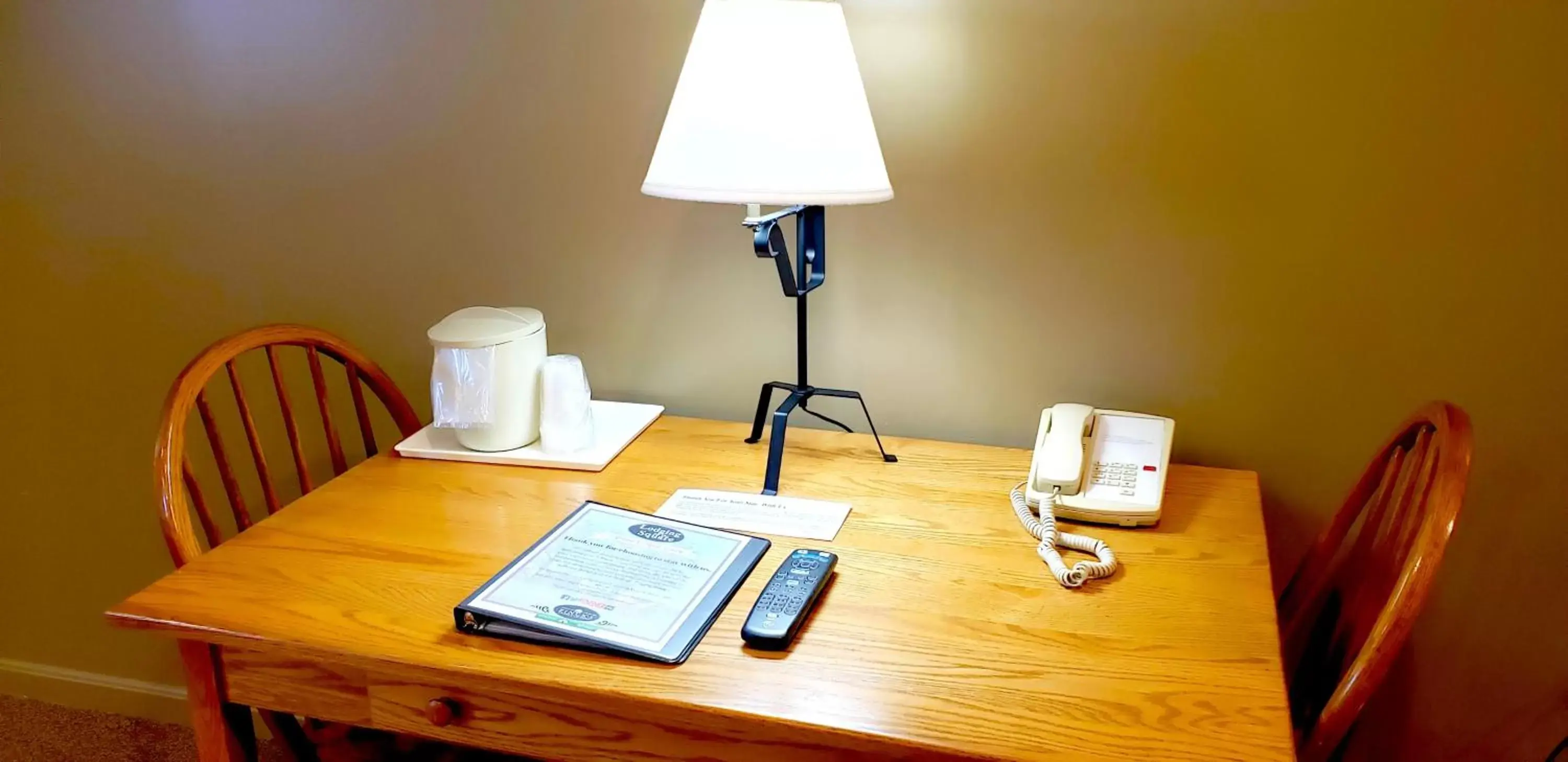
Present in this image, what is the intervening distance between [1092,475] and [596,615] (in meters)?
0.66

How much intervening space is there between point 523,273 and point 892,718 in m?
1.09

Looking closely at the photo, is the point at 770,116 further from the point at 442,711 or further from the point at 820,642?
the point at 442,711

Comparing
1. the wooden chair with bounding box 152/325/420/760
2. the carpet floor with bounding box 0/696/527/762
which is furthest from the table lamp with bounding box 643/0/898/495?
the carpet floor with bounding box 0/696/527/762

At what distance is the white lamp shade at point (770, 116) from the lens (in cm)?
119

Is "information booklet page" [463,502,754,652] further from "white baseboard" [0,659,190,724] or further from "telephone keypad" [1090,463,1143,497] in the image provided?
"white baseboard" [0,659,190,724]

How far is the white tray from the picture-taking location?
1.47m

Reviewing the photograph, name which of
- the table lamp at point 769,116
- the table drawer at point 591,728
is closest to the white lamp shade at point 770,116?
the table lamp at point 769,116

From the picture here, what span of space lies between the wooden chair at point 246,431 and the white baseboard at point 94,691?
90 cm

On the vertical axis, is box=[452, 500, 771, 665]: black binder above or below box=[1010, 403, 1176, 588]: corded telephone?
below

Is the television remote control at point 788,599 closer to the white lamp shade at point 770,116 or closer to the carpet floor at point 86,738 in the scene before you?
the white lamp shade at point 770,116

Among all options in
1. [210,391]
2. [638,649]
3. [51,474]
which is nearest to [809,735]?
[638,649]

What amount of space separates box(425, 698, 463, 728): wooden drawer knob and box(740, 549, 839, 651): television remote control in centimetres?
30

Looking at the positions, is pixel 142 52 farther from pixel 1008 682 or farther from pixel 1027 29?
pixel 1008 682

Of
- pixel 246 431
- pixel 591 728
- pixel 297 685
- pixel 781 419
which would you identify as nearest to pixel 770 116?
pixel 781 419
